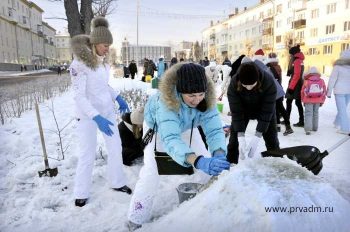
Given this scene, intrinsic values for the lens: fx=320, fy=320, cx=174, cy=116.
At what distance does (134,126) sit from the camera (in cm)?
Answer: 444

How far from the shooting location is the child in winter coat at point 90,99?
10.1 feet

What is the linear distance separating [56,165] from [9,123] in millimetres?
2910

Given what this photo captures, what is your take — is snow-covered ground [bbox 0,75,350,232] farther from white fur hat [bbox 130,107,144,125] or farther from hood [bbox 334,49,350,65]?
hood [bbox 334,49,350,65]

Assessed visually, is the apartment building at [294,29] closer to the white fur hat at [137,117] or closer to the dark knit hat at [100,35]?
the white fur hat at [137,117]

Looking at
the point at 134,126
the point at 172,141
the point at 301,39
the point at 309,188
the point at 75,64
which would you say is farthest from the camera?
the point at 301,39

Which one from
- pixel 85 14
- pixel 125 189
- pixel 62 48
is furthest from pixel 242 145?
pixel 62 48

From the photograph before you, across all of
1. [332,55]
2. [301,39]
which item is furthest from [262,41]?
[332,55]

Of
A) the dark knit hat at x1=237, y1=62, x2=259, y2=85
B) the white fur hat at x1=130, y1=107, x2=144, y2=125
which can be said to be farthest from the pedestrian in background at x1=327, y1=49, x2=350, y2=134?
the white fur hat at x1=130, y1=107, x2=144, y2=125

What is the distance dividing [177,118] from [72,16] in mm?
6113

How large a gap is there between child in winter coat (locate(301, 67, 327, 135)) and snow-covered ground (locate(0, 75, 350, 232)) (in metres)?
→ 0.21

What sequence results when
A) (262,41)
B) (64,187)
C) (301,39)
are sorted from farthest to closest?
(262,41)
(301,39)
(64,187)

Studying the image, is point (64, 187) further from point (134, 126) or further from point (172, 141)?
point (172, 141)

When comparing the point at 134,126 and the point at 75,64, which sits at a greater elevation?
the point at 75,64

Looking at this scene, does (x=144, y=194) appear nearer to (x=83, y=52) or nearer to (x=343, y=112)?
(x=83, y=52)
